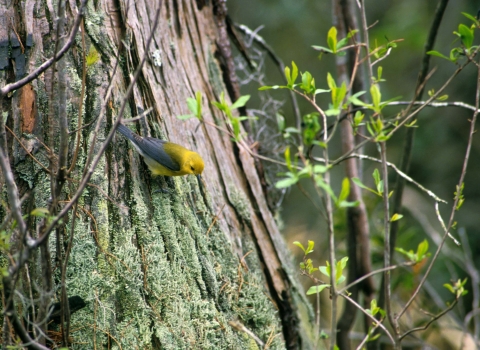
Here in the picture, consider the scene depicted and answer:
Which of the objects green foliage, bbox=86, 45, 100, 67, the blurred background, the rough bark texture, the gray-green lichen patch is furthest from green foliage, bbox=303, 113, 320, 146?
the blurred background

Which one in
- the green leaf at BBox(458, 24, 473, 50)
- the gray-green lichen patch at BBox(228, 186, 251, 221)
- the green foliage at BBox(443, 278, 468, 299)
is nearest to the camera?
the green leaf at BBox(458, 24, 473, 50)

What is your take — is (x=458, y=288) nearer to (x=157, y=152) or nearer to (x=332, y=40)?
(x=332, y=40)

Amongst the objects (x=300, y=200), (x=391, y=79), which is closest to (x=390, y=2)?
(x=391, y=79)

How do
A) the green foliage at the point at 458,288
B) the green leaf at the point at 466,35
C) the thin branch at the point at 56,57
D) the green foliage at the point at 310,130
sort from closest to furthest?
the green foliage at the point at 310,130, the thin branch at the point at 56,57, the green leaf at the point at 466,35, the green foliage at the point at 458,288

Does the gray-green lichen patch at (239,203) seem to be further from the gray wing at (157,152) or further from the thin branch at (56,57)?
the thin branch at (56,57)

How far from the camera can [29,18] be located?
2.05 meters

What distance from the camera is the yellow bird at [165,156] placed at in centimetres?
221

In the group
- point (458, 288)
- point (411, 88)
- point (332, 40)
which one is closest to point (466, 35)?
point (332, 40)

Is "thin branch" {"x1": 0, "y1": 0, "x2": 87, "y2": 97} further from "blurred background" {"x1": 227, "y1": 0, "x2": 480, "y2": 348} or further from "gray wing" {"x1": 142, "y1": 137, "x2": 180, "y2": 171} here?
"blurred background" {"x1": 227, "y1": 0, "x2": 480, "y2": 348}

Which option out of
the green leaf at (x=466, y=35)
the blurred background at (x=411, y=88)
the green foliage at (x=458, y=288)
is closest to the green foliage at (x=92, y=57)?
the green leaf at (x=466, y=35)

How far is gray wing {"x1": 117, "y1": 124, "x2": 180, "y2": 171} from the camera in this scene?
2.21 metres

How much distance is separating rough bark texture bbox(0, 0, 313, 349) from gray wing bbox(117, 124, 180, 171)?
0.05m

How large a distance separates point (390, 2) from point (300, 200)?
12.6 ft

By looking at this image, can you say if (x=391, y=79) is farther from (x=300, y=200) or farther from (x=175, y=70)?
A: (x=175, y=70)
